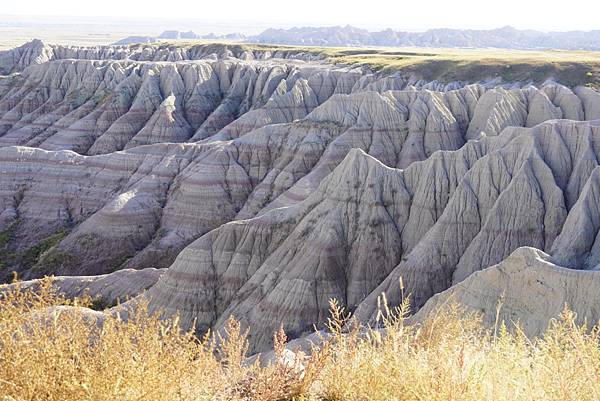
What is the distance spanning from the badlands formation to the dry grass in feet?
21.2

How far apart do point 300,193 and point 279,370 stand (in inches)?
1543

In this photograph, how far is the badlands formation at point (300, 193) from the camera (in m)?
29.9

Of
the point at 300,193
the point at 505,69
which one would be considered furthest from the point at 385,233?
the point at 505,69

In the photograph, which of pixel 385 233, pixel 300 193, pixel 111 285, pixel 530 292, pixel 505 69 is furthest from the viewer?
pixel 505 69

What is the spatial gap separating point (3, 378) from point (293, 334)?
24.2 m

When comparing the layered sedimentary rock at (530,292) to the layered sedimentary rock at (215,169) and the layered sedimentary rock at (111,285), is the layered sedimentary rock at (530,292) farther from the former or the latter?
the layered sedimentary rock at (215,169)

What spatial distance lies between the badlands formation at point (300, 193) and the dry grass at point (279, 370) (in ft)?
21.2

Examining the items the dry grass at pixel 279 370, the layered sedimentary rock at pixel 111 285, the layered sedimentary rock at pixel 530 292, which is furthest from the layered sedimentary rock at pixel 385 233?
the dry grass at pixel 279 370

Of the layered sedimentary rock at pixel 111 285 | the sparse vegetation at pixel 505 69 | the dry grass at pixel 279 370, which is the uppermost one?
the sparse vegetation at pixel 505 69

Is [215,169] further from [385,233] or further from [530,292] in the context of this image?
[530,292]

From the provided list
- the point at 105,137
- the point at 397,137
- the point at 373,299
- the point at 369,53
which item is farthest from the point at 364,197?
the point at 369,53

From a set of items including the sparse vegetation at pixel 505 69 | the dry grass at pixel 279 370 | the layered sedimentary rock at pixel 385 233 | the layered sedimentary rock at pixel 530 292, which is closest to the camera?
the dry grass at pixel 279 370

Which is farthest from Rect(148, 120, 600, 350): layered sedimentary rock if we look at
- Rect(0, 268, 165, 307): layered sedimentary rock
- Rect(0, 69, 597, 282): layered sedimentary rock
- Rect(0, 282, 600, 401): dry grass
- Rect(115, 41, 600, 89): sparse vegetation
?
Rect(115, 41, 600, 89): sparse vegetation

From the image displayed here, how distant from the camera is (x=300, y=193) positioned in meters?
47.2
